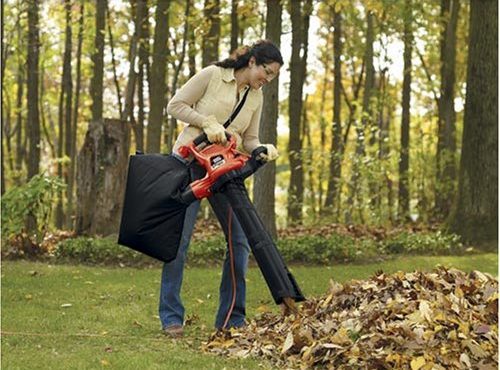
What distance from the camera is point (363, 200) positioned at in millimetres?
16938

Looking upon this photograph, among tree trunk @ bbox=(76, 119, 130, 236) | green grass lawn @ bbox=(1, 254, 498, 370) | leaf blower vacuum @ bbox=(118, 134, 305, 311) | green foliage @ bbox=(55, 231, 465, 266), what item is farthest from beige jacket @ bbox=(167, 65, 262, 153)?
tree trunk @ bbox=(76, 119, 130, 236)

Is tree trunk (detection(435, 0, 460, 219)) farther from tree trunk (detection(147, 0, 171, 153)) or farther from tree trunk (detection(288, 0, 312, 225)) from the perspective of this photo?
tree trunk (detection(147, 0, 171, 153))

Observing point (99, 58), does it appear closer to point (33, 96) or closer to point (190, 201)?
point (33, 96)

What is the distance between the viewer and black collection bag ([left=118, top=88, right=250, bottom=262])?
5.57m

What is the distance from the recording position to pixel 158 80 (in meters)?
13.6

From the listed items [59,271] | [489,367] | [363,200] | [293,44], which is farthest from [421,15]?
[489,367]

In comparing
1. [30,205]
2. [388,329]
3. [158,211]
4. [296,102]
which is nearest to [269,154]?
[158,211]

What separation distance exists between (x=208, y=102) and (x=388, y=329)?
6.41ft

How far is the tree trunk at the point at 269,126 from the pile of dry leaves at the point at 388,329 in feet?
15.1

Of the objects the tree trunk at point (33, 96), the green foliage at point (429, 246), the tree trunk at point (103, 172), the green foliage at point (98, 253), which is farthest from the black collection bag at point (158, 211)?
the tree trunk at point (33, 96)

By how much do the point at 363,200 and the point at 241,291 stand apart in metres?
11.3

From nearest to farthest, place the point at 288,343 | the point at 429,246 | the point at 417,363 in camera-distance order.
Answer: the point at 417,363
the point at 288,343
the point at 429,246

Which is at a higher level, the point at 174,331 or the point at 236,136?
the point at 236,136

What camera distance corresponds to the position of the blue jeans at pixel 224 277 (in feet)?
18.8
